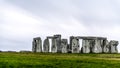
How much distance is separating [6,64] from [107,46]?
28.1m

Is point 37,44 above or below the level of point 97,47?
above

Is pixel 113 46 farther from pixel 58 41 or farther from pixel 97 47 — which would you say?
pixel 58 41

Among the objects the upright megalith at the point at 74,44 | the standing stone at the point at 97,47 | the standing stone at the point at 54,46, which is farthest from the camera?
the standing stone at the point at 54,46

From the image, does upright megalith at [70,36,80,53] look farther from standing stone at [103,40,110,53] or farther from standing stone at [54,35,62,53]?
standing stone at [103,40,110,53]

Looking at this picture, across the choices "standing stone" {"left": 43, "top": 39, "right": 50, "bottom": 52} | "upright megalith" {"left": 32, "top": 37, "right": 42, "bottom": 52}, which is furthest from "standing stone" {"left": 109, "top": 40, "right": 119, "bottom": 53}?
"upright megalith" {"left": 32, "top": 37, "right": 42, "bottom": 52}

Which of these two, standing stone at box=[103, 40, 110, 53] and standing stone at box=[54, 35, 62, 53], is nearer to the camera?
standing stone at box=[54, 35, 62, 53]

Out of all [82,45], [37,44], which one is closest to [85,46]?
[82,45]

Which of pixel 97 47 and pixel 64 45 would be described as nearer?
pixel 64 45

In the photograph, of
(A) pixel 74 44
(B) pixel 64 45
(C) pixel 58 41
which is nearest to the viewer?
(A) pixel 74 44

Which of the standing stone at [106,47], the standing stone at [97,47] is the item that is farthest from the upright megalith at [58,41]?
the standing stone at [106,47]

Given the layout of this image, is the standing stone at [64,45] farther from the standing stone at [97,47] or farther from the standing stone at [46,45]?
the standing stone at [97,47]

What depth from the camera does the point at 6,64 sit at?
52.1 m

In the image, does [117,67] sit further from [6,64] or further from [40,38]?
[40,38]

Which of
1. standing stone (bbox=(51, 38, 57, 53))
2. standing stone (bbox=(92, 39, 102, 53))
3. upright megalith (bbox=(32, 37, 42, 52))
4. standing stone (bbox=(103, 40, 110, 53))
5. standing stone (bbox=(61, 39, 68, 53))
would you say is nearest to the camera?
standing stone (bbox=(61, 39, 68, 53))
